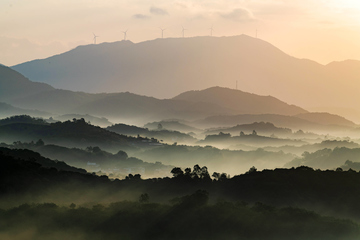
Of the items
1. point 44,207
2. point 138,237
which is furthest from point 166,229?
point 44,207

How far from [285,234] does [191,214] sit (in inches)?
963

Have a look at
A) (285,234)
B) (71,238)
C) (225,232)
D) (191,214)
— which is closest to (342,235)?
(285,234)

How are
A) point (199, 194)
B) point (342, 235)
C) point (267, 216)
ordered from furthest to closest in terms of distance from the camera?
point (199, 194) < point (267, 216) < point (342, 235)

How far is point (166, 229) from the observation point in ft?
505

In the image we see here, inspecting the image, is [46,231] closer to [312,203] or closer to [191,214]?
[191,214]

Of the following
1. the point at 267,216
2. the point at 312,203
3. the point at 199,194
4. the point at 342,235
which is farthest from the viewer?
the point at 312,203

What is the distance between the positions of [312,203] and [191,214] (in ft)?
148

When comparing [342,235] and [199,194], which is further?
[199,194]

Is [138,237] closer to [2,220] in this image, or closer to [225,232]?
[225,232]

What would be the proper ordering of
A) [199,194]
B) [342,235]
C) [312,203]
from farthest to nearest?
[312,203] < [199,194] < [342,235]

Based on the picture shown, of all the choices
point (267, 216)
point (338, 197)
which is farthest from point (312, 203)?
point (267, 216)

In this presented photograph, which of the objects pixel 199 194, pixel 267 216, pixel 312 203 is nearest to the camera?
pixel 267 216

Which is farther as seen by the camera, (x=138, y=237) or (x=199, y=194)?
(x=199, y=194)

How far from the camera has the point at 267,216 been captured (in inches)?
6348
